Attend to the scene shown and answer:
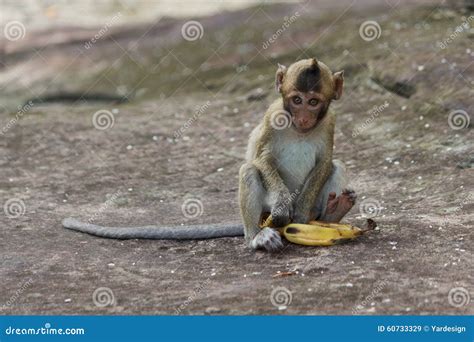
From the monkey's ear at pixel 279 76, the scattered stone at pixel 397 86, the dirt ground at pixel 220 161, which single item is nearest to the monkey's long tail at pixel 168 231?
the dirt ground at pixel 220 161

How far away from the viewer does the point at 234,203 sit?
401 inches

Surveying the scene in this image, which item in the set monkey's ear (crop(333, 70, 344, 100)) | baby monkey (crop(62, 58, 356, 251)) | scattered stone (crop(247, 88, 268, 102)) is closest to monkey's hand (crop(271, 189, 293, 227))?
baby monkey (crop(62, 58, 356, 251))

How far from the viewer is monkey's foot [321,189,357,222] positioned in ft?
→ 25.6

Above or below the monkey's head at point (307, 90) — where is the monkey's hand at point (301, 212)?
below

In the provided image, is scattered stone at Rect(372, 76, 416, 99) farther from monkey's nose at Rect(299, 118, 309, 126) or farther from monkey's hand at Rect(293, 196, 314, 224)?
monkey's nose at Rect(299, 118, 309, 126)

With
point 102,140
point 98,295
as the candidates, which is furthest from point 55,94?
point 98,295

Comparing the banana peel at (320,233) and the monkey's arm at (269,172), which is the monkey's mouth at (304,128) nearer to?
the monkey's arm at (269,172)

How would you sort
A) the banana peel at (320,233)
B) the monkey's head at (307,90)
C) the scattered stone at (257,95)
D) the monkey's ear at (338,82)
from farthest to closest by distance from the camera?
the scattered stone at (257,95) → the banana peel at (320,233) → the monkey's ear at (338,82) → the monkey's head at (307,90)

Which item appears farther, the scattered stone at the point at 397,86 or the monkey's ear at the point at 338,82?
the scattered stone at the point at 397,86

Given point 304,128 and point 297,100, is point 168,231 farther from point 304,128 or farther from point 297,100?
point 297,100

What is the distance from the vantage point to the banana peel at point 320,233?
7.71 metres

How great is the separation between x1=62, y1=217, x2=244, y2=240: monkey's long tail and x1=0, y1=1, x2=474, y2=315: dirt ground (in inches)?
3.3

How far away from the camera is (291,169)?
8000 millimetres

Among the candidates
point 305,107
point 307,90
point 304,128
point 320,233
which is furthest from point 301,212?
point 307,90
